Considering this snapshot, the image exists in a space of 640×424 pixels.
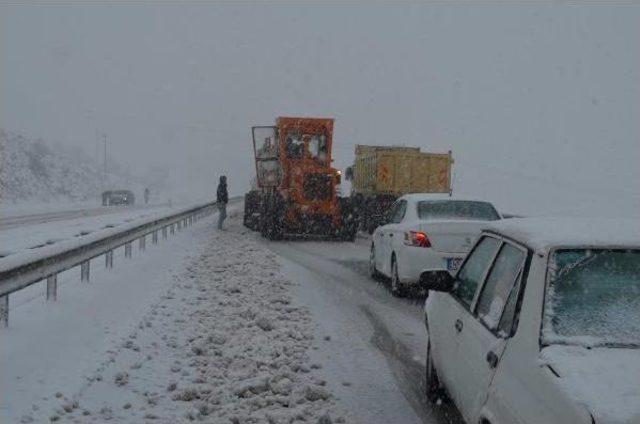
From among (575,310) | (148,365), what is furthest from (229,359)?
(575,310)

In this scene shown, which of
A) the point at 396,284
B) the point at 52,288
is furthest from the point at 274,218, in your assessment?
the point at 52,288

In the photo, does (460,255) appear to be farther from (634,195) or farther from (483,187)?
(483,187)

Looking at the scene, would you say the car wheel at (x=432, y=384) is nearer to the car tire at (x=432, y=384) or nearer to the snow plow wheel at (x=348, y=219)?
the car tire at (x=432, y=384)

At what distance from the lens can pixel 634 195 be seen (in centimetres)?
7806

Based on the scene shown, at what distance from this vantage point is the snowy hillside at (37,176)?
55.5m

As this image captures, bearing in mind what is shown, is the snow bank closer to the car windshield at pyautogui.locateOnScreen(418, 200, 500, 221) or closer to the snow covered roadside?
the snow covered roadside

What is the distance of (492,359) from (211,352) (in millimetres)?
4084

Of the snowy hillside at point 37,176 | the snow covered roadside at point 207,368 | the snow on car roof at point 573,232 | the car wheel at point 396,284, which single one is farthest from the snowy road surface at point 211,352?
the snowy hillside at point 37,176

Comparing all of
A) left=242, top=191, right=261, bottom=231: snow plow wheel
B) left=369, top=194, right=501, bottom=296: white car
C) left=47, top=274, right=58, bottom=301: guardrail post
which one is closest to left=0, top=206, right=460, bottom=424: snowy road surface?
left=47, top=274, right=58, bottom=301: guardrail post

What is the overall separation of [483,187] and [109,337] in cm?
8981

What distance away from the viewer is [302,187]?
2303 centimetres

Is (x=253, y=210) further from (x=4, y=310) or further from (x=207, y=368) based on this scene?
(x=207, y=368)

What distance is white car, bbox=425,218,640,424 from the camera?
2994 millimetres

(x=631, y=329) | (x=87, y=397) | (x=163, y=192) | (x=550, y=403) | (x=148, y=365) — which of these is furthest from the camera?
(x=163, y=192)
